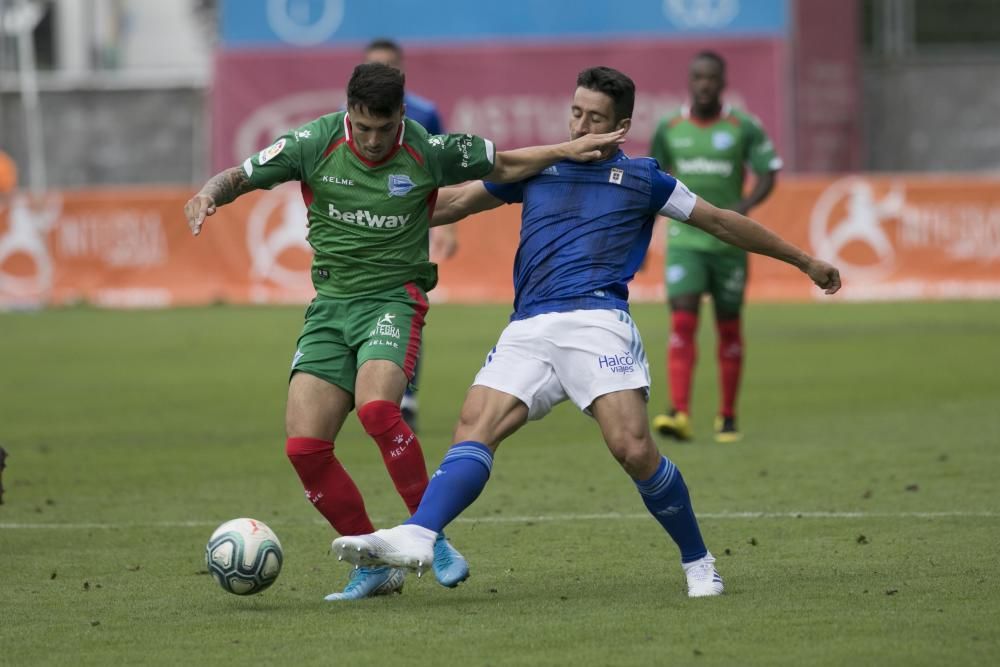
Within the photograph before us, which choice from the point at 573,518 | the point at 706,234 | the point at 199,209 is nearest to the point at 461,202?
the point at 199,209

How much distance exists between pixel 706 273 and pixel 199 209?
588 centimetres

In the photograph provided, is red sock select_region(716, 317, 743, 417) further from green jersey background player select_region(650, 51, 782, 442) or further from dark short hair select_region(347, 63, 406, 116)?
dark short hair select_region(347, 63, 406, 116)

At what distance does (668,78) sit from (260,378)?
14604 mm

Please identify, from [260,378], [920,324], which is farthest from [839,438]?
[920,324]

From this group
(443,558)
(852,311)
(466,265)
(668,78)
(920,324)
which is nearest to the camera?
(443,558)

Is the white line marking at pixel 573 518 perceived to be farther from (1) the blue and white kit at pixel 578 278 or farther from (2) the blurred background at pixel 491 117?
(2) the blurred background at pixel 491 117

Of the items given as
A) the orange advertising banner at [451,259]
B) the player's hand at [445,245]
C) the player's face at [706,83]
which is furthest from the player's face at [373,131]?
the orange advertising banner at [451,259]

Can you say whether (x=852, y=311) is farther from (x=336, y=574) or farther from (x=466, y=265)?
(x=336, y=574)

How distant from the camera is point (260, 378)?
16.0m

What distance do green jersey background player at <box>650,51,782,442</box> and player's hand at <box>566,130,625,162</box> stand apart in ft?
16.2

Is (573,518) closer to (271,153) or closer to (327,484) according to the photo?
(327,484)

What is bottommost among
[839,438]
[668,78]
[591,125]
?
[839,438]

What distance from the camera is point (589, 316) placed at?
6406 mm

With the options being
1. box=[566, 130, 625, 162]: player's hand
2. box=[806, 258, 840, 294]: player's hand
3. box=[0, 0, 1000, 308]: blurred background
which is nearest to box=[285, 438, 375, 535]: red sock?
box=[566, 130, 625, 162]: player's hand
